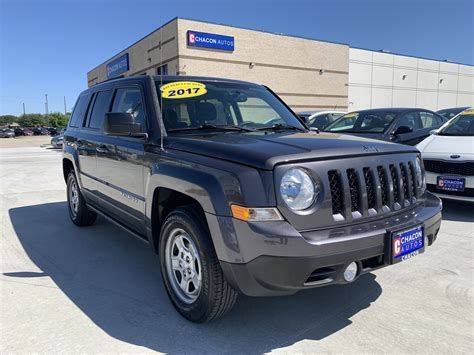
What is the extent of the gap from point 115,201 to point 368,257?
2.65 meters

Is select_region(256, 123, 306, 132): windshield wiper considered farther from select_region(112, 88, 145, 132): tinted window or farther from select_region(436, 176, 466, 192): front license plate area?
select_region(436, 176, 466, 192): front license plate area

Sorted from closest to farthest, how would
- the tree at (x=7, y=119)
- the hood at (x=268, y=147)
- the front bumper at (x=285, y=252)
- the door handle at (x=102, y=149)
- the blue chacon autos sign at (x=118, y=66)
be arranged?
the front bumper at (x=285, y=252), the hood at (x=268, y=147), the door handle at (x=102, y=149), the blue chacon autos sign at (x=118, y=66), the tree at (x=7, y=119)

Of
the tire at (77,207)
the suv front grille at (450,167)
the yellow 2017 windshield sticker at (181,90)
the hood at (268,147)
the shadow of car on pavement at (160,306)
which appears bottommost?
the shadow of car on pavement at (160,306)

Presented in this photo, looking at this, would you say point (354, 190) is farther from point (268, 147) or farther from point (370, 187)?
point (268, 147)

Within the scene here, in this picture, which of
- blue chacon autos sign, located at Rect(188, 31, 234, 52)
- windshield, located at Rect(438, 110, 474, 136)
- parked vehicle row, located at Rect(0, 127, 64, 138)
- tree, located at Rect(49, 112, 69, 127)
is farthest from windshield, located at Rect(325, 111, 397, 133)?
tree, located at Rect(49, 112, 69, 127)

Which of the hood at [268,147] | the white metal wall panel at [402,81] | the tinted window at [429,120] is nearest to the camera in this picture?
the hood at [268,147]

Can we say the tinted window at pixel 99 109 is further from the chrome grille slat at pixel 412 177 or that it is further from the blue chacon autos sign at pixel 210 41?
the blue chacon autos sign at pixel 210 41

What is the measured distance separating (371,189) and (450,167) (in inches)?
148

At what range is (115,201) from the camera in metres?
4.00

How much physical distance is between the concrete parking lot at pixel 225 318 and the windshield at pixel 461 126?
2.57 meters

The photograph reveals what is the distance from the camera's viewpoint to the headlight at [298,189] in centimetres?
228

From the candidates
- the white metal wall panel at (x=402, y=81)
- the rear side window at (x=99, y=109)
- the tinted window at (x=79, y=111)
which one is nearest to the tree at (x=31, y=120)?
Result: the white metal wall panel at (x=402, y=81)

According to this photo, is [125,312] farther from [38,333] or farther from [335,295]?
[335,295]

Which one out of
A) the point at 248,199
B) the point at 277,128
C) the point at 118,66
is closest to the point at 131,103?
the point at 277,128
